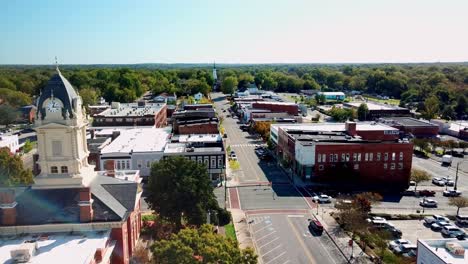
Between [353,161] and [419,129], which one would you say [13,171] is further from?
[419,129]

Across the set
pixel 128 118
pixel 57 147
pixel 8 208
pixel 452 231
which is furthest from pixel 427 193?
pixel 128 118

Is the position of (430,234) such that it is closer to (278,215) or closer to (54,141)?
(278,215)

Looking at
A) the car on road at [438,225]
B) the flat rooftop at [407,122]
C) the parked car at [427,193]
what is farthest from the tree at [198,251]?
the flat rooftop at [407,122]

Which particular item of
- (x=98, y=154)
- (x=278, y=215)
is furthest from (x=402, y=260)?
(x=98, y=154)

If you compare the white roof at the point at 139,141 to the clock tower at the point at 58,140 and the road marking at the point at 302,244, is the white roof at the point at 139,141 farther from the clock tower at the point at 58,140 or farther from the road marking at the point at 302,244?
the clock tower at the point at 58,140

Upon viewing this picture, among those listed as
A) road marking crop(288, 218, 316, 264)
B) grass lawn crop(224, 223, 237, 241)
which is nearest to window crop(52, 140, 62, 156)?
grass lawn crop(224, 223, 237, 241)

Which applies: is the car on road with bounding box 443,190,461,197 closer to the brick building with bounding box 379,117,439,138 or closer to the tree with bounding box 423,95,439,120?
the brick building with bounding box 379,117,439,138
